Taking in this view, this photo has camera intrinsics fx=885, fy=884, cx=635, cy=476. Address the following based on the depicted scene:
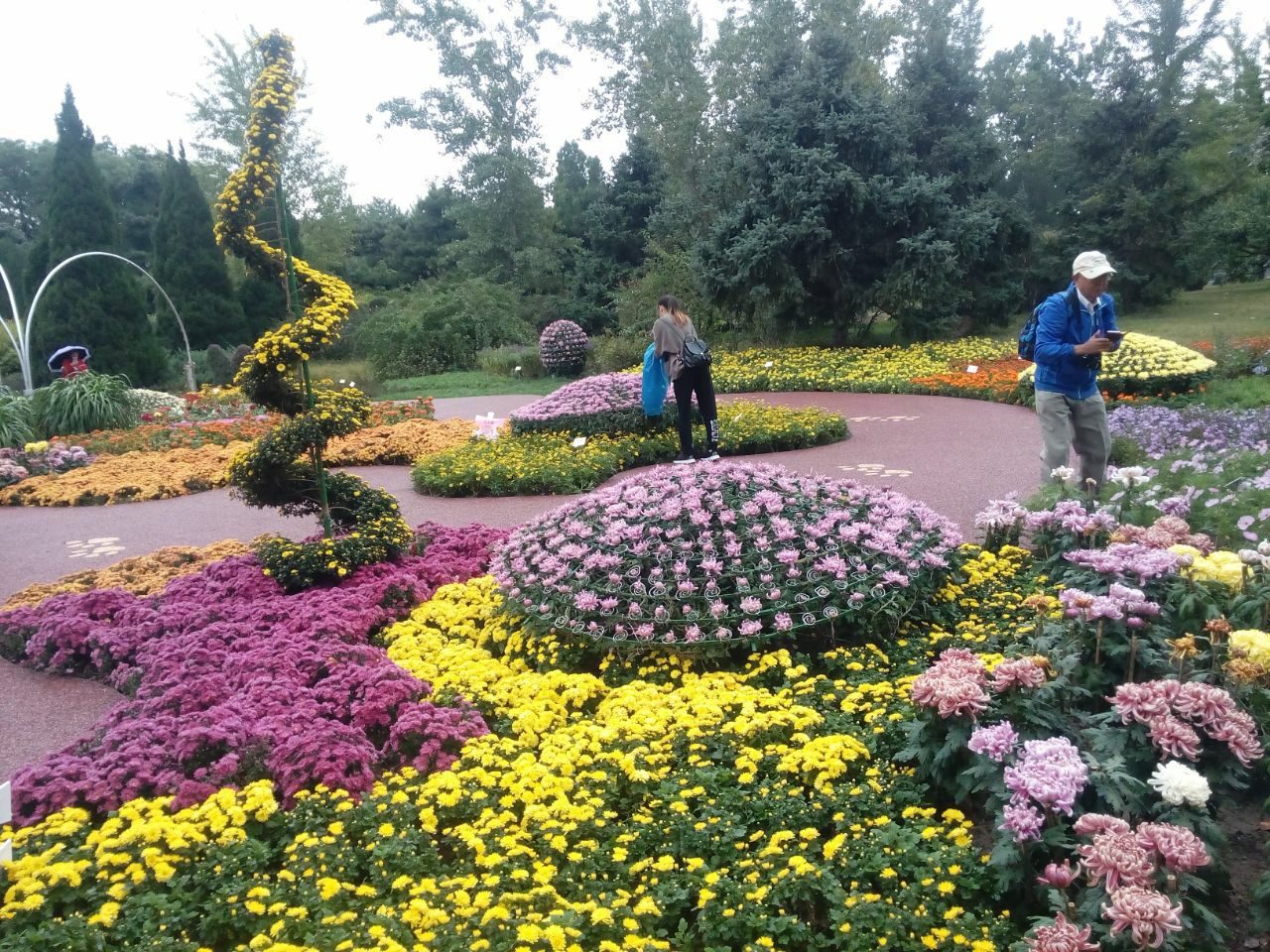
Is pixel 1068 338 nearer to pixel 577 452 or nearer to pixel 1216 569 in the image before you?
pixel 1216 569

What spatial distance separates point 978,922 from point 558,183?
3307 centimetres

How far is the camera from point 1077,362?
16.8 ft

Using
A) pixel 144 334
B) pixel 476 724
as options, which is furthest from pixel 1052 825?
pixel 144 334

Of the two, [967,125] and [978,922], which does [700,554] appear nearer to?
[978,922]

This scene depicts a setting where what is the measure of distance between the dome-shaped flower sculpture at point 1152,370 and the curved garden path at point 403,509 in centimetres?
120

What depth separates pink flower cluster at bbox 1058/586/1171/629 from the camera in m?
2.90

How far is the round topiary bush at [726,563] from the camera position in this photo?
3.98m

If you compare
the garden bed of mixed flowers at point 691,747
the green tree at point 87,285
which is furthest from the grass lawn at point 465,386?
the garden bed of mixed flowers at point 691,747

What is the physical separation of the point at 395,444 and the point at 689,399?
15.2 ft

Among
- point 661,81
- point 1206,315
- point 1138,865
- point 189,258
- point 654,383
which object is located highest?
point 661,81

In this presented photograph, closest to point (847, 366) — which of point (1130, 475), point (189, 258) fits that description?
point (1130, 475)

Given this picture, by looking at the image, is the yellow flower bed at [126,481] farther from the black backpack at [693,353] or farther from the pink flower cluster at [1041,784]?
the pink flower cluster at [1041,784]

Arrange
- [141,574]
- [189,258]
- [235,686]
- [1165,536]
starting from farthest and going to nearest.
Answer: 1. [189,258]
2. [141,574]
3. [235,686]
4. [1165,536]

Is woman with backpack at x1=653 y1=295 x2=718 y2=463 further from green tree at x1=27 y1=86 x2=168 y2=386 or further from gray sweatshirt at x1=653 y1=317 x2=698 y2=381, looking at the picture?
green tree at x1=27 y1=86 x2=168 y2=386
